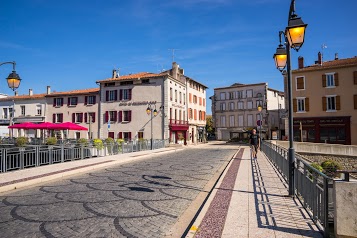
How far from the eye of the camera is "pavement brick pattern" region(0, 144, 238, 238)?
15.1 feet

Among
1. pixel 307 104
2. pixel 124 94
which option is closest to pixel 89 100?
pixel 124 94

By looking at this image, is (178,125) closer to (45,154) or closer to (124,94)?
(124,94)

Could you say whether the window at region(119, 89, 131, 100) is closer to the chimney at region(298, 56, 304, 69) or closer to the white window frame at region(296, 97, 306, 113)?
the white window frame at region(296, 97, 306, 113)

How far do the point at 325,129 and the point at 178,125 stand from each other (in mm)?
18308

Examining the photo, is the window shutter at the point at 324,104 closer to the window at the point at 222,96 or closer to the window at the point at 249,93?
the window at the point at 249,93

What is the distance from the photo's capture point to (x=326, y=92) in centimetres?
3089

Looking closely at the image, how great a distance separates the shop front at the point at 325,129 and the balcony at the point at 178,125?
1485cm

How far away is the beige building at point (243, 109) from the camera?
49612 millimetres

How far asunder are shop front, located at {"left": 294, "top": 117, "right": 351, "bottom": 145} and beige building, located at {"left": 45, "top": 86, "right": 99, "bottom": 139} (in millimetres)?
27333

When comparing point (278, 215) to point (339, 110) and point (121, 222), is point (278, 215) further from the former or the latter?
point (339, 110)

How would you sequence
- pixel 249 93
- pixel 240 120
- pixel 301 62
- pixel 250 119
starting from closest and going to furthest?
pixel 301 62, pixel 250 119, pixel 249 93, pixel 240 120

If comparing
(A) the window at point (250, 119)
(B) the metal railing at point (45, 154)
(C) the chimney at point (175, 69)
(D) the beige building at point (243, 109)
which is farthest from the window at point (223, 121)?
(B) the metal railing at point (45, 154)

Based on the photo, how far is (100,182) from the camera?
923 cm

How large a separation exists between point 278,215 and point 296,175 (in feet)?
6.35
